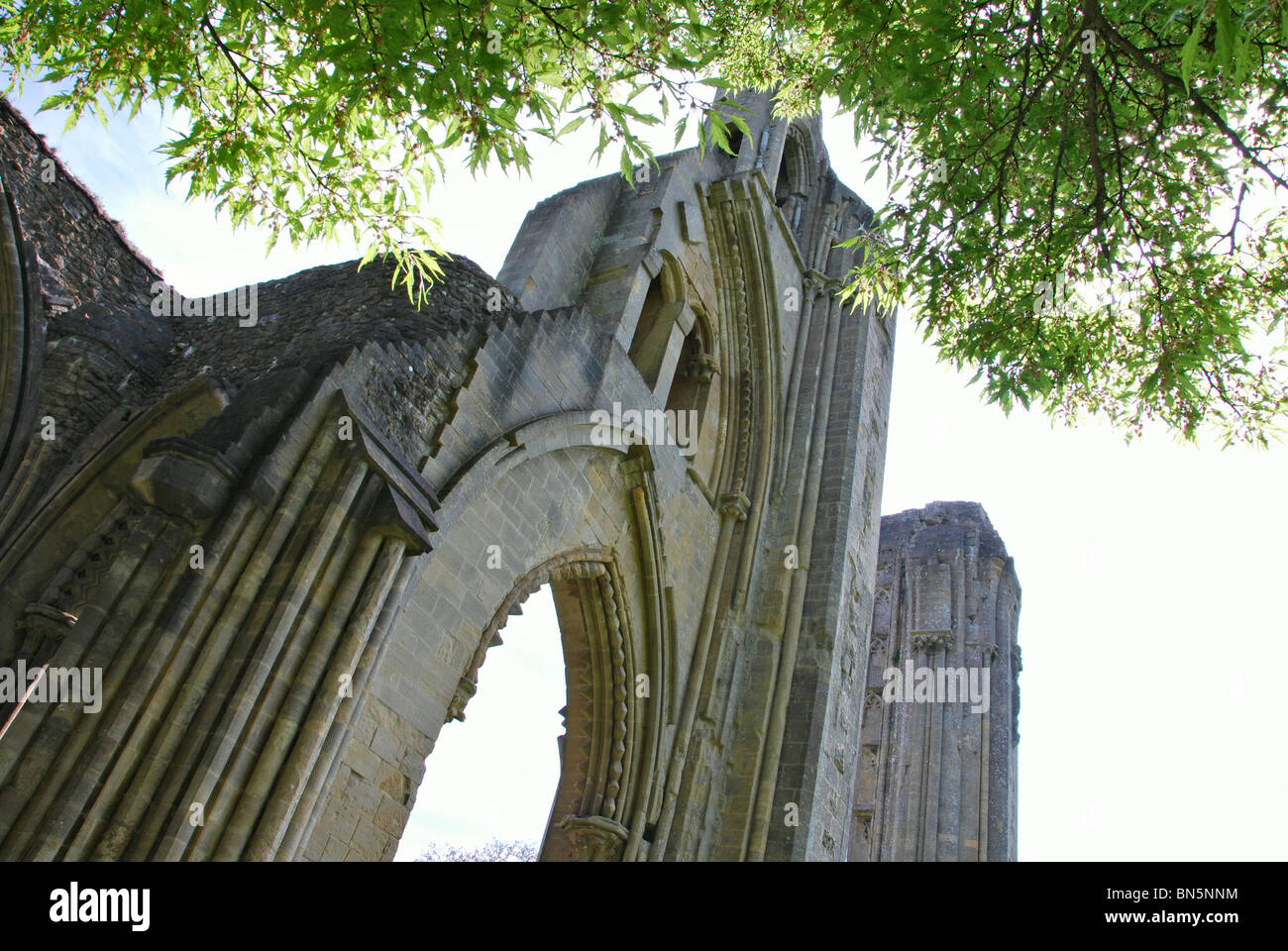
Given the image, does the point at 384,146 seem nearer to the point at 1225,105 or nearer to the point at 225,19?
the point at 225,19

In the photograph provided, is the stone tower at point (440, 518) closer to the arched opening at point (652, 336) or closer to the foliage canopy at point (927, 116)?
the arched opening at point (652, 336)

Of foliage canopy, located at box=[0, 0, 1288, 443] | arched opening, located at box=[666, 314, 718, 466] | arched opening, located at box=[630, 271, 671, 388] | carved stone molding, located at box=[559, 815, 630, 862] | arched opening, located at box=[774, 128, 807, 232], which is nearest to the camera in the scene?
foliage canopy, located at box=[0, 0, 1288, 443]

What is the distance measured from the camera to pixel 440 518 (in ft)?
20.9

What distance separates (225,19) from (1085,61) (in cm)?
358

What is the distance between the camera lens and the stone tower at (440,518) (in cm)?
453

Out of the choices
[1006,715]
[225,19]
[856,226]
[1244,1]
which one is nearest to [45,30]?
[225,19]

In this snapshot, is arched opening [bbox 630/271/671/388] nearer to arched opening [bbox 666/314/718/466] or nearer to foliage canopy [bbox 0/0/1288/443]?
arched opening [bbox 666/314/718/466]

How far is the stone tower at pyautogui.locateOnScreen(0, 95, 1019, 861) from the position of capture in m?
4.53

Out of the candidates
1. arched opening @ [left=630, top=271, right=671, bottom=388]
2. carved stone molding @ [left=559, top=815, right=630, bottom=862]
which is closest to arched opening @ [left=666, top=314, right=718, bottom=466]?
arched opening @ [left=630, top=271, right=671, bottom=388]

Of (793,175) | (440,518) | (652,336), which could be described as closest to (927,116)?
(440,518)

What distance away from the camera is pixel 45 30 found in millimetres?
4152

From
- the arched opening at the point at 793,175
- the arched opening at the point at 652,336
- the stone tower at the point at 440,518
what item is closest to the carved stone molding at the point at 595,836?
the stone tower at the point at 440,518

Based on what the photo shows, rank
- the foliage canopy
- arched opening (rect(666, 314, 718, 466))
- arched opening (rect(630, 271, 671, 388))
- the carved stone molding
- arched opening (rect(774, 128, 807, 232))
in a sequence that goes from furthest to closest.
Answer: arched opening (rect(774, 128, 807, 232)) → arched opening (rect(666, 314, 718, 466)) → arched opening (rect(630, 271, 671, 388)) → the carved stone molding → the foliage canopy
